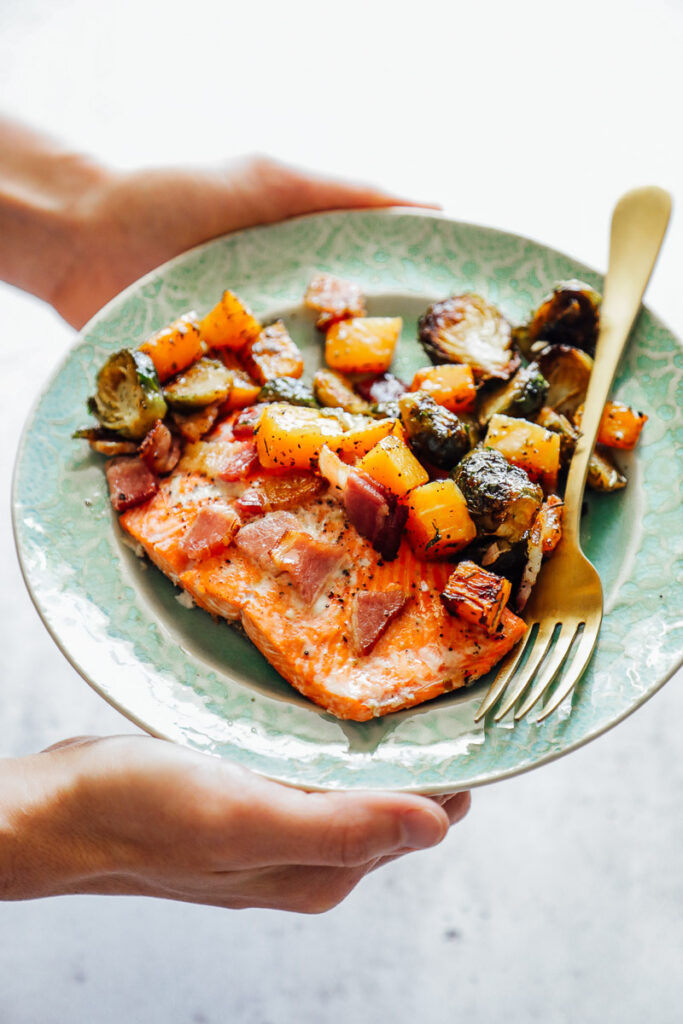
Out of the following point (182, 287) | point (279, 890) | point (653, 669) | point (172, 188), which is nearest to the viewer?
point (653, 669)

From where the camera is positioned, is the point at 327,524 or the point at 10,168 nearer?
the point at 327,524

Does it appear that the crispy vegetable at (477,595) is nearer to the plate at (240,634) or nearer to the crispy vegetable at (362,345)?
the plate at (240,634)

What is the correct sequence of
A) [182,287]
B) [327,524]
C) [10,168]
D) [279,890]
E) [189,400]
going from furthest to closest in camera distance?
1. [10,168]
2. [182,287]
3. [189,400]
4. [327,524]
5. [279,890]

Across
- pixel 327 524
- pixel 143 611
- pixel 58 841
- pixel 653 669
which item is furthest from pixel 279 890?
pixel 653 669

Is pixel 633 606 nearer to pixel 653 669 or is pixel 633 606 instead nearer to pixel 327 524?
pixel 653 669

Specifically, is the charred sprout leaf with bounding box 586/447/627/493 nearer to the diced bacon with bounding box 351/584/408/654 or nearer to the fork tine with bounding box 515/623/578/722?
the fork tine with bounding box 515/623/578/722

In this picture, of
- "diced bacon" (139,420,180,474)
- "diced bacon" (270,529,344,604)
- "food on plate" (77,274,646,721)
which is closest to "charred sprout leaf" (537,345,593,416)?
"food on plate" (77,274,646,721)
